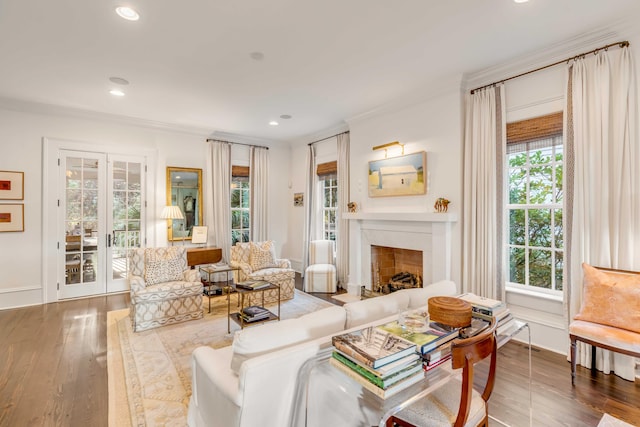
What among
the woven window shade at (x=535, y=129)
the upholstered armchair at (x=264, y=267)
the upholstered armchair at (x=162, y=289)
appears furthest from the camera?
the upholstered armchair at (x=264, y=267)

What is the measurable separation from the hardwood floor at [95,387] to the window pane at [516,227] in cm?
112

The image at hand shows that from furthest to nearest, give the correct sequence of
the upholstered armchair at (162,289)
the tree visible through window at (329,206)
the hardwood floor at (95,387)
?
the tree visible through window at (329,206), the upholstered armchair at (162,289), the hardwood floor at (95,387)

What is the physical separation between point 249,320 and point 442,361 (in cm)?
222

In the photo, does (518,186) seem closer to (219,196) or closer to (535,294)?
(535,294)

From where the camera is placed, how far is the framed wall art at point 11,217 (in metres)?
4.39

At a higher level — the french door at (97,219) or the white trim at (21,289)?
the french door at (97,219)

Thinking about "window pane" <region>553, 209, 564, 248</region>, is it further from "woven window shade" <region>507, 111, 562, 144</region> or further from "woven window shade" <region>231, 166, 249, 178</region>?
"woven window shade" <region>231, 166, 249, 178</region>

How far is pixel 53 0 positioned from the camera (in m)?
2.30

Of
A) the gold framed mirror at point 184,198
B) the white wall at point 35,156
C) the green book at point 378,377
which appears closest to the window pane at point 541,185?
the green book at point 378,377

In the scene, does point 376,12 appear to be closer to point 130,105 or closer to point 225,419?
point 225,419

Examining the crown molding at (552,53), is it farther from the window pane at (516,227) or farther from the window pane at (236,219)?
the window pane at (236,219)

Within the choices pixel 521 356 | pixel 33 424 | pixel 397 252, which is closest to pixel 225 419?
pixel 33 424

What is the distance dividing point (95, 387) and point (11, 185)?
149 inches

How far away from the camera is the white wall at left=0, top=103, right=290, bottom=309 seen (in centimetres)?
443
